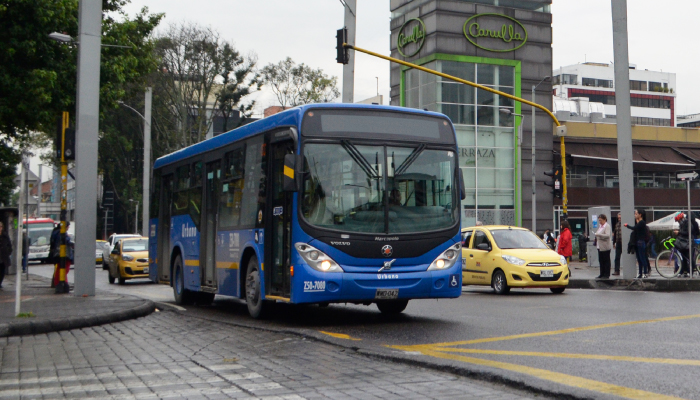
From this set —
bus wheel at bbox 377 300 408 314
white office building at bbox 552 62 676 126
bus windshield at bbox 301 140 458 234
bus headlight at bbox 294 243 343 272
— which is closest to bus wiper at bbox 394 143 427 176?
bus windshield at bbox 301 140 458 234

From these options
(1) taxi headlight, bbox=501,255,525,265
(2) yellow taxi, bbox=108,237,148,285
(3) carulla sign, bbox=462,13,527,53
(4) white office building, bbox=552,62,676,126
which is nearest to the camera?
(1) taxi headlight, bbox=501,255,525,265

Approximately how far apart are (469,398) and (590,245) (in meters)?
27.6

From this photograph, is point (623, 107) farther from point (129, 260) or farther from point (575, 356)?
point (129, 260)

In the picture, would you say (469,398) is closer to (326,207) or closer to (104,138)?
(326,207)

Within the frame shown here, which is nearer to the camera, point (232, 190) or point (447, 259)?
point (447, 259)

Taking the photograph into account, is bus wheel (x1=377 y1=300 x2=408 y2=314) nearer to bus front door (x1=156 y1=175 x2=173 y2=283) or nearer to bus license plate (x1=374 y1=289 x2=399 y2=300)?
bus license plate (x1=374 y1=289 x2=399 y2=300)

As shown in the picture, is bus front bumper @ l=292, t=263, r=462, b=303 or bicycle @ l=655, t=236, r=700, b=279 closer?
bus front bumper @ l=292, t=263, r=462, b=303

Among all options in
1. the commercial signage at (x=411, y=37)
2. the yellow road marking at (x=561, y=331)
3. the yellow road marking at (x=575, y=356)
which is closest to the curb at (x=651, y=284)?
the yellow road marking at (x=561, y=331)

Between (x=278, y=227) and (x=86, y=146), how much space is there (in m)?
6.94

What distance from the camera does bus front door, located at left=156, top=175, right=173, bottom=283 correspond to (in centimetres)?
1783

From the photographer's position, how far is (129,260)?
27.7m

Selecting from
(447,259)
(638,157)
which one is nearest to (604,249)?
(447,259)

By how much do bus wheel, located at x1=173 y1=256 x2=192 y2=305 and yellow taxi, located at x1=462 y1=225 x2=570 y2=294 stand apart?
658 cm

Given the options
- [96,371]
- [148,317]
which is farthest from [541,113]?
[96,371]
